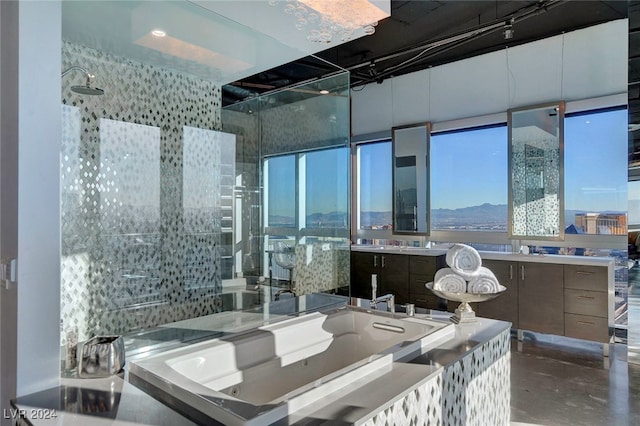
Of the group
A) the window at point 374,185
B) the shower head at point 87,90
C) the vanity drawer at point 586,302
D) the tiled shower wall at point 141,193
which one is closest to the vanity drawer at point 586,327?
the vanity drawer at point 586,302

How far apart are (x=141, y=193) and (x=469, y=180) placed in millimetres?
4216

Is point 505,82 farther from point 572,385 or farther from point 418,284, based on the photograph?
point 572,385

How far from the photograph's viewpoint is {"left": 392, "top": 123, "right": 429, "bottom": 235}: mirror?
6.02 m

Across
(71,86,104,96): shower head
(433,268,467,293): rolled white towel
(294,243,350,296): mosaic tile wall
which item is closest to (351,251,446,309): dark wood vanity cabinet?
(294,243,350,296): mosaic tile wall

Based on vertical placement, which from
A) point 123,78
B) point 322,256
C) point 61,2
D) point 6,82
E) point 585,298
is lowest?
point 585,298

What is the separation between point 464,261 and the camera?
257 cm

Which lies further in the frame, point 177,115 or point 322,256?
point 322,256

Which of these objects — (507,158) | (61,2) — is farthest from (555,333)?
(61,2)

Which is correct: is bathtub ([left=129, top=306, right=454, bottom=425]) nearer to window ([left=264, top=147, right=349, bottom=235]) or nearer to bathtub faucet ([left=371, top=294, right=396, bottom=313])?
bathtub faucet ([left=371, top=294, right=396, bottom=313])

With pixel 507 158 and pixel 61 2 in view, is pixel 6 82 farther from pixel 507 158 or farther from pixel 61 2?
pixel 507 158

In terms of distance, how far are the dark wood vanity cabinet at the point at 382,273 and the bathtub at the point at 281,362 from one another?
2.72 metres

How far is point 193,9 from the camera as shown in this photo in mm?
3141

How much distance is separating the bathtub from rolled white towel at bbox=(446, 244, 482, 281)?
0.37 meters

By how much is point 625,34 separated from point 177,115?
15.8 feet
